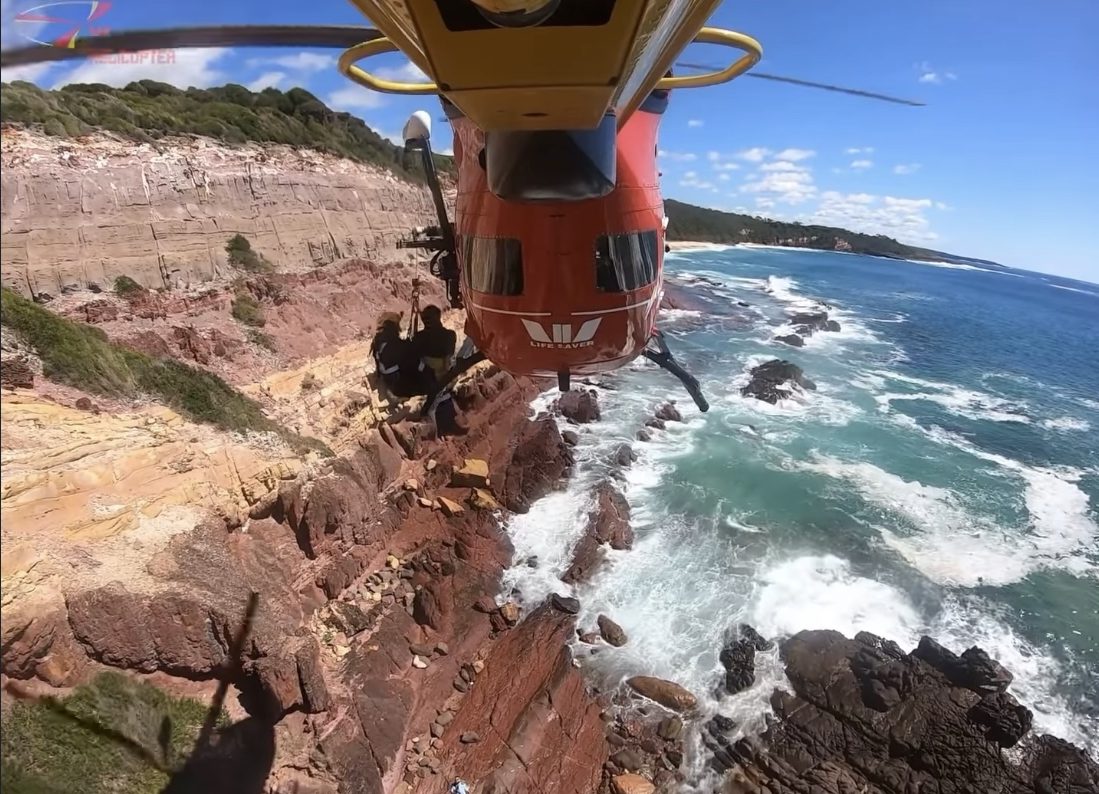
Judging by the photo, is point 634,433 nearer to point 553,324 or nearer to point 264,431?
point 264,431

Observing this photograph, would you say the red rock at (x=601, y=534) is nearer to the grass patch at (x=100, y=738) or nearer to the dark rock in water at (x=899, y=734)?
the dark rock in water at (x=899, y=734)

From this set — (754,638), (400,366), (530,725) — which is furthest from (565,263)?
(754,638)

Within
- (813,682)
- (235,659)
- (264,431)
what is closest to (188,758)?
(235,659)

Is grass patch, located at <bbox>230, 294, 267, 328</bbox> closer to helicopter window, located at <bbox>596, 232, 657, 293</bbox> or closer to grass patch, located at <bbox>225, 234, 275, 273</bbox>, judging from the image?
grass patch, located at <bbox>225, 234, 275, 273</bbox>

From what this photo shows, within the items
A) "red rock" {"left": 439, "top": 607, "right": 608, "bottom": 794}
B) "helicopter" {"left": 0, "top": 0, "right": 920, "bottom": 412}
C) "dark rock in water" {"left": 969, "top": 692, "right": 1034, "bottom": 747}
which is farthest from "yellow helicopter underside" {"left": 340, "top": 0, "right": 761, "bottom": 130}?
"dark rock in water" {"left": 969, "top": 692, "right": 1034, "bottom": 747}

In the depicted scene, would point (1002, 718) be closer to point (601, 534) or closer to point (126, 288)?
point (601, 534)

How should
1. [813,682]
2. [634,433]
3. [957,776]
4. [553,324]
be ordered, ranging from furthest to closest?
[634,433] < [813,682] < [957,776] < [553,324]
